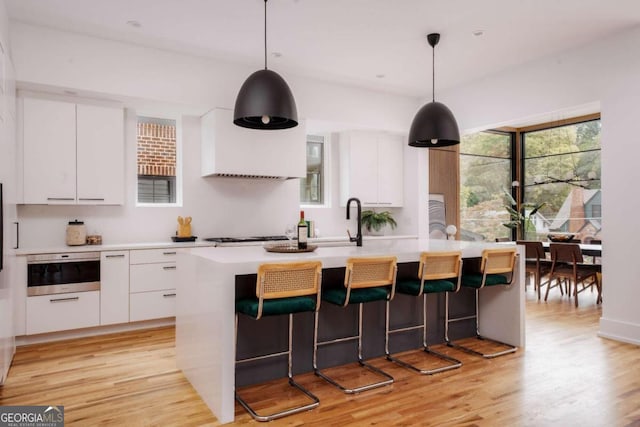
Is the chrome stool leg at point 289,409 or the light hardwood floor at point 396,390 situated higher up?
the chrome stool leg at point 289,409

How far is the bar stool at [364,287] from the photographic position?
10.2ft

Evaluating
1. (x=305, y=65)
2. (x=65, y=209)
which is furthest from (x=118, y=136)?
(x=305, y=65)

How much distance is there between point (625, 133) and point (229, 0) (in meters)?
3.95

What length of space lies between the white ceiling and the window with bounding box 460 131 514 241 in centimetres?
379

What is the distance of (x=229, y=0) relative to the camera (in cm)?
385

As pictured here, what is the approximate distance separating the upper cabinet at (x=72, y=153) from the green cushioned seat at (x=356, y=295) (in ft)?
9.53

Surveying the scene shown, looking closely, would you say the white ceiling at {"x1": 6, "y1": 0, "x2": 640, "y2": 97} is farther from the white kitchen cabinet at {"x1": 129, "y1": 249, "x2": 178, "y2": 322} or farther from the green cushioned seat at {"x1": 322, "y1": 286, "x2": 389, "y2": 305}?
the green cushioned seat at {"x1": 322, "y1": 286, "x2": 389, "y2": 305}

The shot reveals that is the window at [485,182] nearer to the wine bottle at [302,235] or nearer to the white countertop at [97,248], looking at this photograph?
the white countertop at [97,248]

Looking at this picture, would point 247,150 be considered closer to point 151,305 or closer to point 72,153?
point 72,153

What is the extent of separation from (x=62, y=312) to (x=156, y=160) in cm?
206

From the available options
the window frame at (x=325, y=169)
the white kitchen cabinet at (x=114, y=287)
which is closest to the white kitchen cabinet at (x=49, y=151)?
the white kitchen cabinet at (x=114, y=287)

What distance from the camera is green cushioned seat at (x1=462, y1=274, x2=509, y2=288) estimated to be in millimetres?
3898

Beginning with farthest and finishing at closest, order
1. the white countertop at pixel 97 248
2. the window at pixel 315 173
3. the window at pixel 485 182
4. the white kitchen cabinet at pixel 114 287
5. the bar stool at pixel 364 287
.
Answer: the window at pixel 485 182, the window at pixel 315 173, the white kitchen cabinet at pixel 114 287, the white countertop at pixel 97 248, the bar stool at pixel 364 287

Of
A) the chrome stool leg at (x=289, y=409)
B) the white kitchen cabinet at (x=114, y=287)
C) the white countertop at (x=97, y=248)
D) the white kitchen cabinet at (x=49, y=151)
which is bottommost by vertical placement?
the chrome stool leg at (x=289, y=409)
